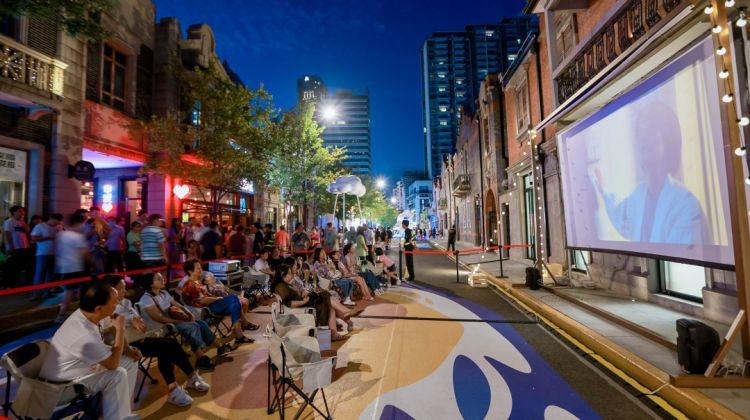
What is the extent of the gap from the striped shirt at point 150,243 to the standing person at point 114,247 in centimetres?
168

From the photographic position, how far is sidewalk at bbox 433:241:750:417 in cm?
352

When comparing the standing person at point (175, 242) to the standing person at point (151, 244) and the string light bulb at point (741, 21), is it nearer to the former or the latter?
the standing person at point (151, 244)

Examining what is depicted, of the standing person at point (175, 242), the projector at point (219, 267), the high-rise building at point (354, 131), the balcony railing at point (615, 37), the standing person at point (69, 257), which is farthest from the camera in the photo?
the high-rise building at point (354, 131)

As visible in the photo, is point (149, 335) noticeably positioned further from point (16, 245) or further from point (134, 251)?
point (16, 245)

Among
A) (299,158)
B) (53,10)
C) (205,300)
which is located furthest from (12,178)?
(299,158)

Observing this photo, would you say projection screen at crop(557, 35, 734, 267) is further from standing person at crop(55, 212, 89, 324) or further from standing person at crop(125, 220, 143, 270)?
standing person at crop(125, 220, 143, 270)

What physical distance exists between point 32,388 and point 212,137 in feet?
41.7

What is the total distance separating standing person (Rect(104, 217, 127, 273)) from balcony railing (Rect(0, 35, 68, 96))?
14.9 ft

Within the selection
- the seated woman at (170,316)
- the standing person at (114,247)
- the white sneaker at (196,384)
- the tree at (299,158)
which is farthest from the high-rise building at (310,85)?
the white sneaker at (196,384)

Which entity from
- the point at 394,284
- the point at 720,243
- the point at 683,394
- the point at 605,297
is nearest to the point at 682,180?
the point at 720,243

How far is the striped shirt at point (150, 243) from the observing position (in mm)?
7594

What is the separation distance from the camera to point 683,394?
3.50 meters

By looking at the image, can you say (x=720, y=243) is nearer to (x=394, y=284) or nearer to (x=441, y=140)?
(x=394, y=284)

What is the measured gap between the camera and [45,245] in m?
7.42
